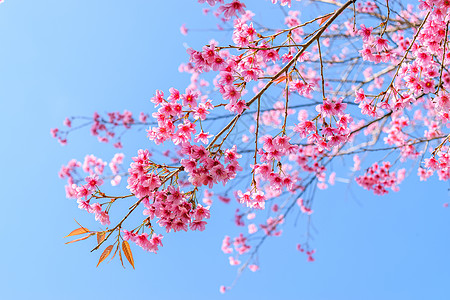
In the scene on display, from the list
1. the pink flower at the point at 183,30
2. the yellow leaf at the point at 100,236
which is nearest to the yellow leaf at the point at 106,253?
the yellow leaf at the point at 100,236

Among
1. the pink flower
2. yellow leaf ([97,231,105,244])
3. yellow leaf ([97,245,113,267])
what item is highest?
the pink flower

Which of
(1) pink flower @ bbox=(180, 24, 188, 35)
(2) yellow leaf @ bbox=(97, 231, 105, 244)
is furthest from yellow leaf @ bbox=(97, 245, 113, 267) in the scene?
(1) pink flower @ bbox=(180, 24, 188, 35)

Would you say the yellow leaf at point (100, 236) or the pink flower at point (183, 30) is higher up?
the pink flower at point (183, 30)

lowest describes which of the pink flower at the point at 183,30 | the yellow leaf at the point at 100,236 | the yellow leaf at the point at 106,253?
the yellow leaf at the point at 106,253

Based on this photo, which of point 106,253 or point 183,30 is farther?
point 183,30

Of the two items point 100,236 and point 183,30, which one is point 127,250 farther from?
point 183,30

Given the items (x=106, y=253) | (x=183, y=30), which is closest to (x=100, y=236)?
(x=106, y=253)

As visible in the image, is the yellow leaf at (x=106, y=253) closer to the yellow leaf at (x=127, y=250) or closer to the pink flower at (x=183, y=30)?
the yellow leaf at (x=127, y=250)

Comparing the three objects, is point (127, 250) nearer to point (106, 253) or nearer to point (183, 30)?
point (106, 253)

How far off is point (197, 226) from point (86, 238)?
2.10ft

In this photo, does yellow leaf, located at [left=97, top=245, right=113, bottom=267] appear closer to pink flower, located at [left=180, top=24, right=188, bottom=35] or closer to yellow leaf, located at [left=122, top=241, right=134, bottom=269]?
yellow leaf, located at [left=122, top=241, right=134, bottom=269]

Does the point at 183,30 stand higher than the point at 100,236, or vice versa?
the point at 183,30

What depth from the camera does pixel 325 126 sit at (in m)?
2.21

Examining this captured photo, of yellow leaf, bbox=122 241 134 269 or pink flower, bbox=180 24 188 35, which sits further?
pink flower, bbox=180 24 188 35
